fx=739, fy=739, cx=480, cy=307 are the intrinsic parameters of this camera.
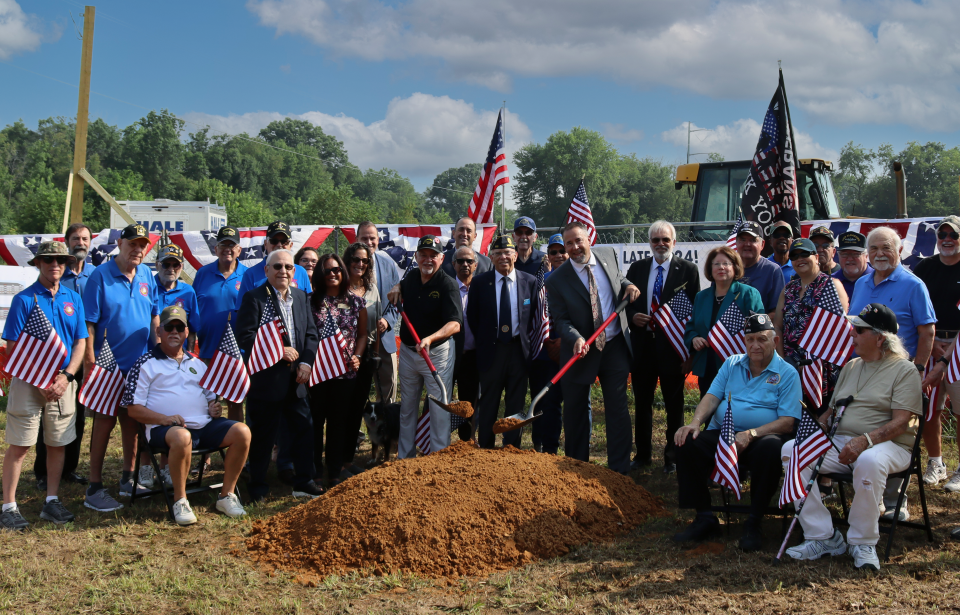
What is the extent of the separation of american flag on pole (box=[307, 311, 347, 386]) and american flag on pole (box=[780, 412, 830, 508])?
3764 mm

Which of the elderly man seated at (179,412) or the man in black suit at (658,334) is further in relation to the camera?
the man in black suit at (658,334)

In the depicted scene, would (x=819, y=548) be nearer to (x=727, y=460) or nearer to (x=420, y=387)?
(x=727, y=460)

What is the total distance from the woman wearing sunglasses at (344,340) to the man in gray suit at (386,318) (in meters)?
0.35

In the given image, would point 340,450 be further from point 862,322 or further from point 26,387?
point 862,322

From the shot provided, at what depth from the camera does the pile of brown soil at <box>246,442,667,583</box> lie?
15.7ft

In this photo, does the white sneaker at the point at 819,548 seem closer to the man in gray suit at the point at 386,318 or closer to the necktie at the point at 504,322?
the necktie at the point at 504,322

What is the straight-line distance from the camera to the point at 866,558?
441 centimetres

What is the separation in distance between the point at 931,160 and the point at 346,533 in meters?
81.3

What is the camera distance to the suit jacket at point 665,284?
6.91 metres

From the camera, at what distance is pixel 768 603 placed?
4.01 meters

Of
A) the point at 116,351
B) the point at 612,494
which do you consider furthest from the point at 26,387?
the point at 612,494

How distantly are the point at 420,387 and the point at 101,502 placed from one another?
284 centimetres

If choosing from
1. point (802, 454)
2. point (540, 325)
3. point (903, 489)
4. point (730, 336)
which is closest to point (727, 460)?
point (802, 454)

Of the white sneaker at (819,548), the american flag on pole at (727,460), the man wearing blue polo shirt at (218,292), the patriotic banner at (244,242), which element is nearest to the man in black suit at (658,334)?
the american flag on pole at (727,460)
